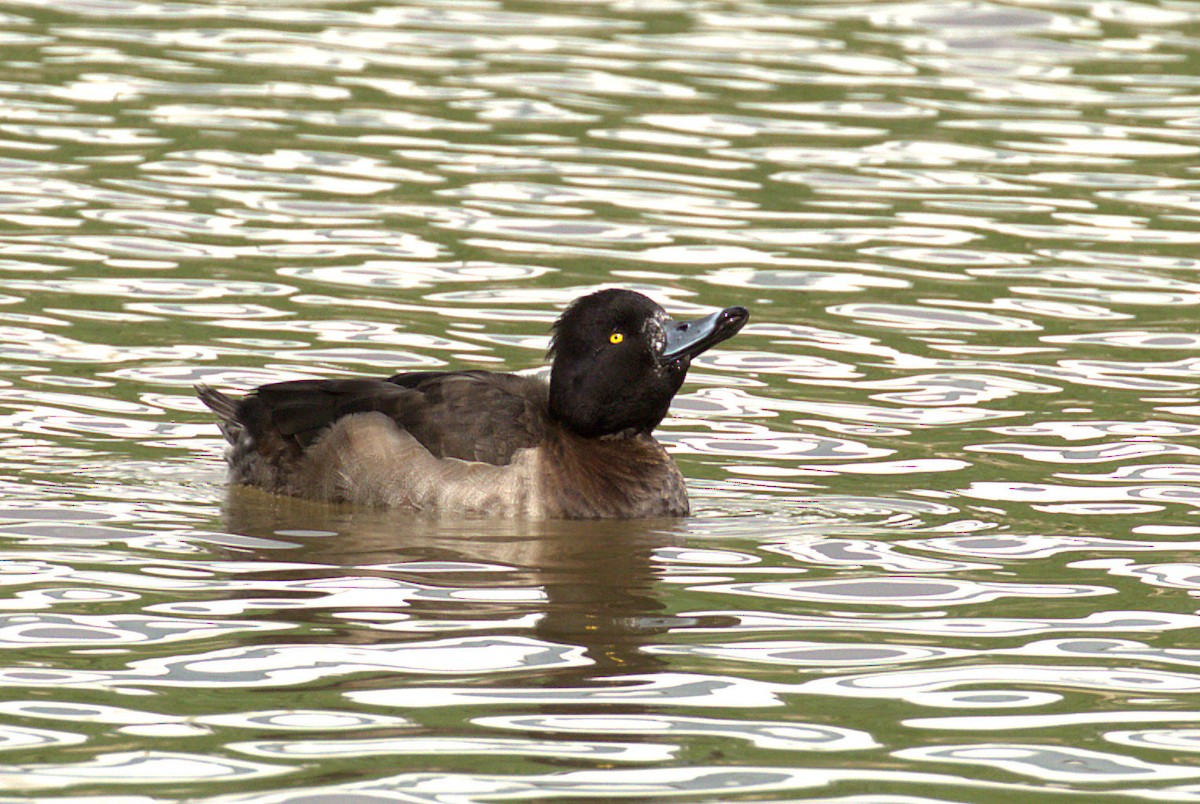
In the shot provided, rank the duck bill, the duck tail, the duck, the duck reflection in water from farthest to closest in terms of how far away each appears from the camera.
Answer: the duck tail → the duck bill → the duck → the duck reflection in water

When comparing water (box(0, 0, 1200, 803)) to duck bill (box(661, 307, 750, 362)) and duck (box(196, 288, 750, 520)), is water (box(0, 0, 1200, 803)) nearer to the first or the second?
duck (box(196, 288, 750, 520))

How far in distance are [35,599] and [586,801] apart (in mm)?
2861

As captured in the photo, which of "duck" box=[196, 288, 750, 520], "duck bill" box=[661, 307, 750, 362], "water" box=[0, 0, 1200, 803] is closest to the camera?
"water" box=[0, 0, 1200, 803]

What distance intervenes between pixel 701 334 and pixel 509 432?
0.99 metres

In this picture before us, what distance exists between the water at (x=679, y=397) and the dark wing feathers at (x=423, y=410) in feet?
1.23

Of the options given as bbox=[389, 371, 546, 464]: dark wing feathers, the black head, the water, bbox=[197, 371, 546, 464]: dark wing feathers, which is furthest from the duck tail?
the black head

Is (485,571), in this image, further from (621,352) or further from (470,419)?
(621,352)

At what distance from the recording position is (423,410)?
1059 cm

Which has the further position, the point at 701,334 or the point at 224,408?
the point at 224,408

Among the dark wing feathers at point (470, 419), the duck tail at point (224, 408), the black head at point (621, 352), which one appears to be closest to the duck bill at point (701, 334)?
the black head at point (621, 352)

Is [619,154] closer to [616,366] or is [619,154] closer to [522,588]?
[616,366]

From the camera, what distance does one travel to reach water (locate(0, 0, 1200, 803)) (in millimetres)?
7270

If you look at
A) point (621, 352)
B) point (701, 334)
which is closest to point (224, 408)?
point (621, 352)

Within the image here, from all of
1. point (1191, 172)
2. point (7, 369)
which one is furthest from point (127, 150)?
point (1191, 172)
